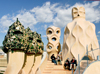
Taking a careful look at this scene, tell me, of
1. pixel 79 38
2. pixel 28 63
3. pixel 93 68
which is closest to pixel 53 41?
pixel 79 38

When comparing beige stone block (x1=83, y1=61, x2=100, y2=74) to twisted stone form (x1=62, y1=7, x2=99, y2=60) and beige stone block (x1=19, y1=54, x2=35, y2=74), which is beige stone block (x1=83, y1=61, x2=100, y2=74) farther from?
twisted stone form (x1=62, y1=7, x2=99, y2=60)

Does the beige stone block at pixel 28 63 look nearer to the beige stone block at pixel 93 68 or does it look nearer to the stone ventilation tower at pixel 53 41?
the beige stone block at pixel 93 68

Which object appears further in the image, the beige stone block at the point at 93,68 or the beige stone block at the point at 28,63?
the beige stone block at the point at 93,68

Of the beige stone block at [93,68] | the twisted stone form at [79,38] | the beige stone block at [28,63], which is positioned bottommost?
the beige stone block at [93,68]

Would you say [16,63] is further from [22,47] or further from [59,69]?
[59,69]

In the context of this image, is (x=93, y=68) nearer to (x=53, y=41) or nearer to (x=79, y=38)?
(x=79, y=38)

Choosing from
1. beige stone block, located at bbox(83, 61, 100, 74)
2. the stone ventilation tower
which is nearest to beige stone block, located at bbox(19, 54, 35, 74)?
beige stone block, located at bbox(83, 61, 100, 74)

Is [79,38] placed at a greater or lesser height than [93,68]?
greater

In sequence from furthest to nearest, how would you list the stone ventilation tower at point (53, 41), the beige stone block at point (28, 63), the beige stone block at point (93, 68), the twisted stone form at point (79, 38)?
the stone ventilation tower at point (53, 41) → the twisted stone form at point (79, 38) → the beige stone block at point (93, 68) → the beige stone block at point (28, 63)

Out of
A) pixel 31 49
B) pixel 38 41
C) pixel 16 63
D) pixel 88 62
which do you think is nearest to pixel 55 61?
pixel 88 62

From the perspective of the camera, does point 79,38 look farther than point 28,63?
Yes

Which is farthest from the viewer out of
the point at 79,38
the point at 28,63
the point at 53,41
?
the point at 53,41

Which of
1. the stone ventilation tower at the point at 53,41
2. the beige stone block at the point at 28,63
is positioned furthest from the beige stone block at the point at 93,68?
the stone ventilation tower at the point at 53,41

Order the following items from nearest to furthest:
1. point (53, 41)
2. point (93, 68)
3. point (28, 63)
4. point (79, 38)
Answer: point (28, 63), point (93, 68), point (79, 38), point (53, 41)
